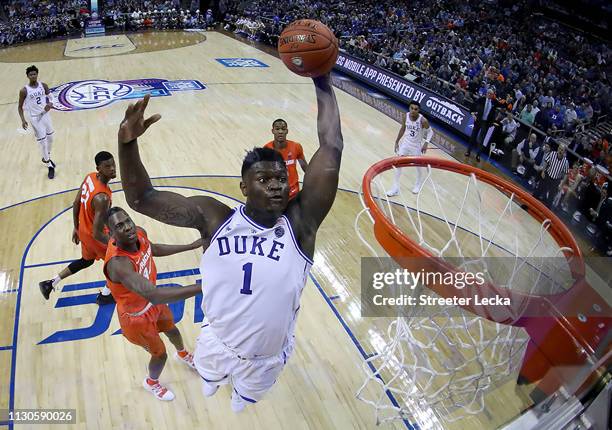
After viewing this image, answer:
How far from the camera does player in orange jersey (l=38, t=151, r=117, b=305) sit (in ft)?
13.4

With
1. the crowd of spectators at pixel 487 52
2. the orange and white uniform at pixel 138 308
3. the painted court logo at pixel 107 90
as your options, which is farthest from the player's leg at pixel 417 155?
the painted court logo at pixel 107 90

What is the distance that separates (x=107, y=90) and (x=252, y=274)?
11.3 metres

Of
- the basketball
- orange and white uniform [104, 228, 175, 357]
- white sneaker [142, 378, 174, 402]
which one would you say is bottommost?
white sneaker [142, 378, 174, 402]

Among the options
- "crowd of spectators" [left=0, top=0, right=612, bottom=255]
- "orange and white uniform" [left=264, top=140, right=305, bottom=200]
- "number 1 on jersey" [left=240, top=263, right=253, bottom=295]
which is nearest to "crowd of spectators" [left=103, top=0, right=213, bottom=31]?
"crowd of spectators" [left=0, top=0, right=612, bottom=255]

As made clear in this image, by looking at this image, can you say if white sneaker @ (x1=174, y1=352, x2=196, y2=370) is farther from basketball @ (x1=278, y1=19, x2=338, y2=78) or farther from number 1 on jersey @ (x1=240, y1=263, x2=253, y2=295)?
basketball @ (x1=278, y1=19, x2=338, y2=78)

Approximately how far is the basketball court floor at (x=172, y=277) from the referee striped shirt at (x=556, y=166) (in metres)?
2.09

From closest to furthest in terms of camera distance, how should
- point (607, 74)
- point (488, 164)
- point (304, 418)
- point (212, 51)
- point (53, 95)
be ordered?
point (304, 418), point (488, 164), point (53, 95), point (607, 74), point (212, 51)

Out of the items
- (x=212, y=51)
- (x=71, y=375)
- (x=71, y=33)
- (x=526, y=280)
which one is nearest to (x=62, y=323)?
(x=71, y=375)

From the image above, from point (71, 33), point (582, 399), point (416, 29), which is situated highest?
point (582, 399)

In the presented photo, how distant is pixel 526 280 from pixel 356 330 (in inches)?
64.2

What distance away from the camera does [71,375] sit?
3975 mm

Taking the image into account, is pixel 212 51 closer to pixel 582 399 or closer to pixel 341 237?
pixel 341 237

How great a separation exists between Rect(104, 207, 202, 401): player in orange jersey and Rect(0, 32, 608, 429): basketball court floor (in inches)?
23.4

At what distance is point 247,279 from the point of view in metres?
2.11
